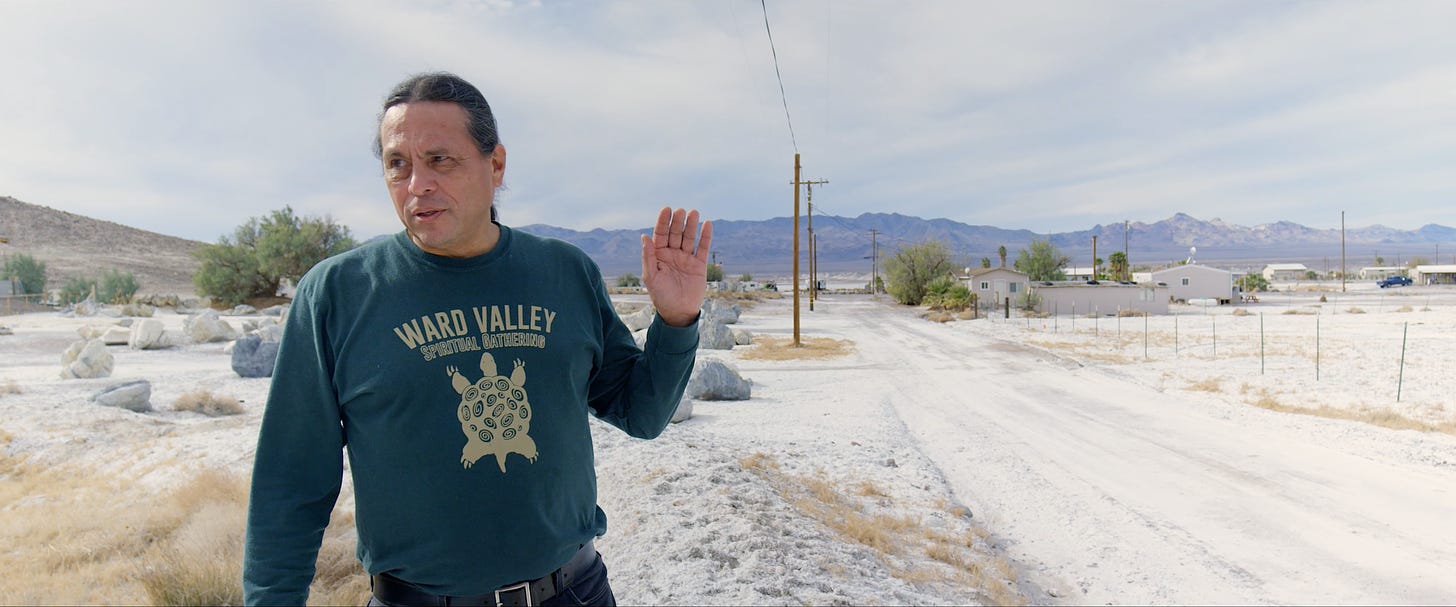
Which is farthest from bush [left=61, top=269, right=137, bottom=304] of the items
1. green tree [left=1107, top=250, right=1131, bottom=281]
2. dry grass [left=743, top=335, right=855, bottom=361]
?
green tree [left=1107, top=250, right=1131, bottom=281]

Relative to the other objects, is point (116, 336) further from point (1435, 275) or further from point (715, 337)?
point (1435, 275)

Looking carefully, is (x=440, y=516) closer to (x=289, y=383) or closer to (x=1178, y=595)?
(x=289, y=383)

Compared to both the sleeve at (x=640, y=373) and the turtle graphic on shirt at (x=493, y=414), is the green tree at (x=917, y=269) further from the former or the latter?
the turtle graphic on shirt at (x=493, y=414)

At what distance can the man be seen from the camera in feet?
6.05

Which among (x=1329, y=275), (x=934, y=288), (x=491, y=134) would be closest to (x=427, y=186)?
(x=491, y=134)

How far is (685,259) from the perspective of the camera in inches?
87.2

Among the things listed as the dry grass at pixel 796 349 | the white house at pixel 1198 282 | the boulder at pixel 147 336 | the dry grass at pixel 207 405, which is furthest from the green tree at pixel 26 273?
the white house at pixel 1198 282

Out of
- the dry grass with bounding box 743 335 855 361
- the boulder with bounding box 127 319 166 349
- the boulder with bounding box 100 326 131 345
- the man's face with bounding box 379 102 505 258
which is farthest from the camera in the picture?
the dry grass with bounding box 743 335 855 361

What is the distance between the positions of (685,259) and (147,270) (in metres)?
80.2

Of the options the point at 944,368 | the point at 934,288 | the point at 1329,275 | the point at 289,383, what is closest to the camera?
the point at 289,383

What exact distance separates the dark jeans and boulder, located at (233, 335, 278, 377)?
1587 cm

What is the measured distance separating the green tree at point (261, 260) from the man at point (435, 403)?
145 feet

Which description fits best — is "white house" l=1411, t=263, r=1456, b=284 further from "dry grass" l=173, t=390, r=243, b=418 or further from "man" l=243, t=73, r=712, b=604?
"man" l=243, t=73, r=712, b=604

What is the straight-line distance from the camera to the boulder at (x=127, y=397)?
11.5 meters
